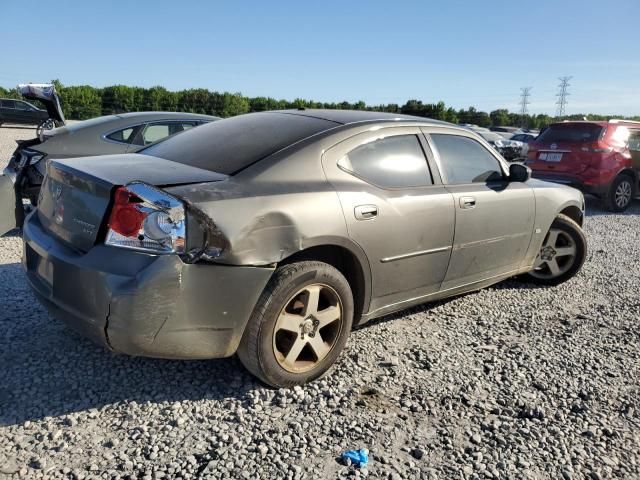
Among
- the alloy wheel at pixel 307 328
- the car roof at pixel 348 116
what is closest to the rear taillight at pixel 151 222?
the alloy wheel at pixel 307 328

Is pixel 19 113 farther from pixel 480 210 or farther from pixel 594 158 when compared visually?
pixel 480 210

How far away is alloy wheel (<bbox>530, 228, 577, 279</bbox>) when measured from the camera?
5.03 metres

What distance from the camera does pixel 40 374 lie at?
2.91 m

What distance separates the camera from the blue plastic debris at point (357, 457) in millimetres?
2340

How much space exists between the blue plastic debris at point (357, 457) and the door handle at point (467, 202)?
1988 mm

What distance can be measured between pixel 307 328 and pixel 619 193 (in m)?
9.42

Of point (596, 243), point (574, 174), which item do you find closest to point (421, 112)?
point (574, 174)

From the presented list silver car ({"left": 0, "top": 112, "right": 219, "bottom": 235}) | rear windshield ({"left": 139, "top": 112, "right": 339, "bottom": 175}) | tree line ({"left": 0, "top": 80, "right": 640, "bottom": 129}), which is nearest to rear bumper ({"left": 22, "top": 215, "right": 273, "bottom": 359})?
rear windshield ({"left": 139, "top": 112, "right": 339, "bottom": 175})

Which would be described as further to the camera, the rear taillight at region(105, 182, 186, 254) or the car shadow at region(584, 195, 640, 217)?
the car shadow at region(584, 195, 640, 217)

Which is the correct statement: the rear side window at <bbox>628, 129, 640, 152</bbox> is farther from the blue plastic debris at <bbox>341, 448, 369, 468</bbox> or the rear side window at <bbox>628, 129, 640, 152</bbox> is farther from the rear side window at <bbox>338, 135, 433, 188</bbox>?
the blue plastic debris at <bbox>341, 448, 369, 468</bbox>

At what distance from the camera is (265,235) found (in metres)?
2.65

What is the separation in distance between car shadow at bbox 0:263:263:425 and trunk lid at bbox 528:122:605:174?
28.3ft

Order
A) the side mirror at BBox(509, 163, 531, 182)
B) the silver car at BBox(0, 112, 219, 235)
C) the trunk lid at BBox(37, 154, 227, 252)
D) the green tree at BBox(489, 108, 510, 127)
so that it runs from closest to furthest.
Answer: the trunk lid at BBox(37, 154, 227, 252), the side mirror at BBox(509, 163, 531, 182), the silver car at BBox(0, 112, 219, 235), the green tree at BBox(489, 108, 510, 127)

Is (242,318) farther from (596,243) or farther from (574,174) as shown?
(574,174)
